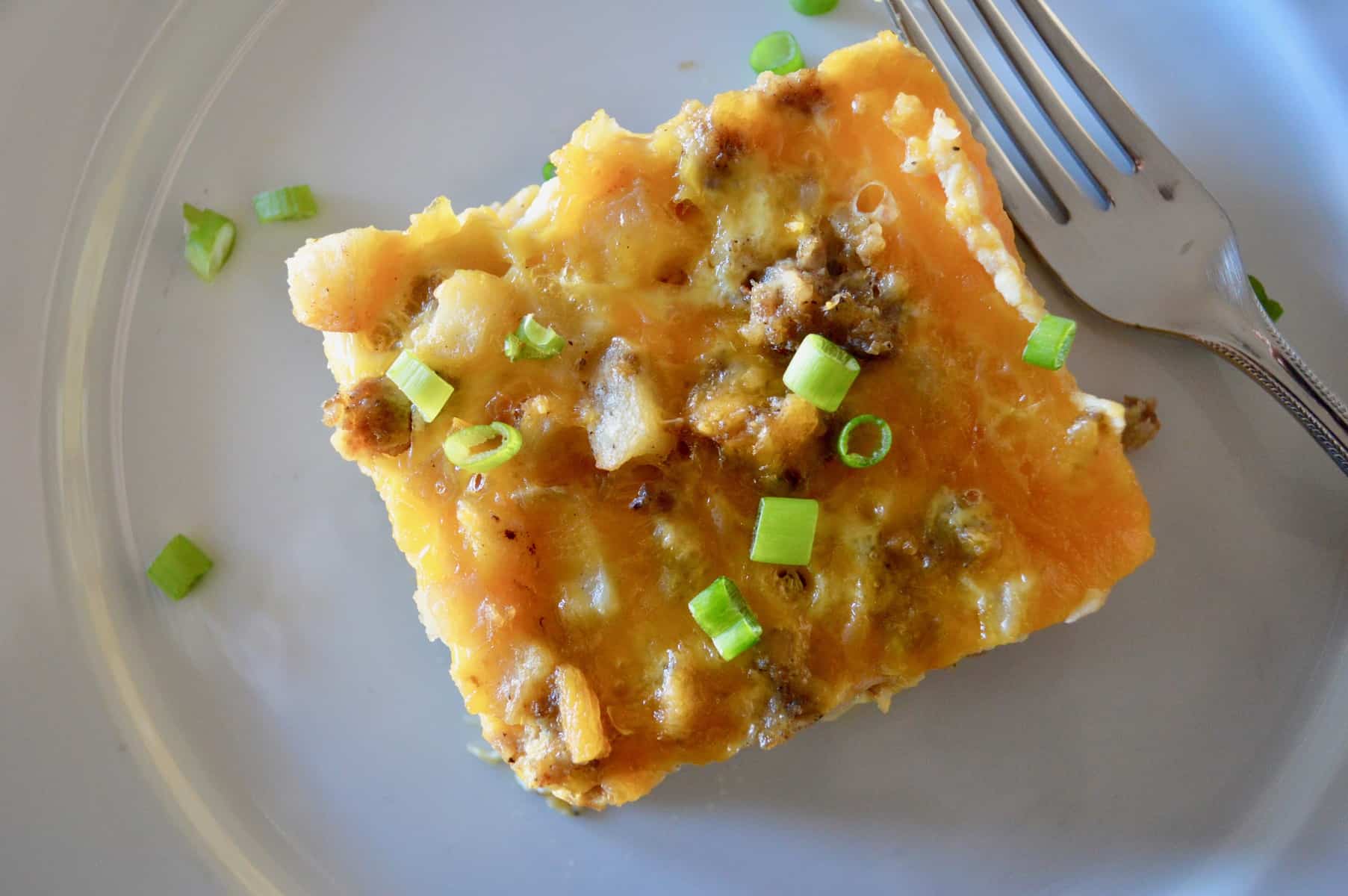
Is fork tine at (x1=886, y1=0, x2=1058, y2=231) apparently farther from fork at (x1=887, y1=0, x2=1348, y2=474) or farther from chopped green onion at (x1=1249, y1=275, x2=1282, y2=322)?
chopped green onion at (x1=1249, y1=275, x2=1282, y2=322)

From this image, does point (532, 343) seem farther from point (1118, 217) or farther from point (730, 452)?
point (1118, 217)

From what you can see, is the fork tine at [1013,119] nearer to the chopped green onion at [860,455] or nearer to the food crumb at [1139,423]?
the food crumb at [1139,423]

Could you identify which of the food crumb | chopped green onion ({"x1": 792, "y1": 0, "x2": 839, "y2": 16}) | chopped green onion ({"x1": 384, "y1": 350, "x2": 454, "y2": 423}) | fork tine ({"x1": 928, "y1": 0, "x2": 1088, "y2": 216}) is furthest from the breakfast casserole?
chopped green onion ({"x1": 792, "y1": 0, "x2": 839, "y2": 16})

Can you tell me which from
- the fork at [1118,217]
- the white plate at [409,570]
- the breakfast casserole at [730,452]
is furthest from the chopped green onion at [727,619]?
→ the fork at [1118,217]

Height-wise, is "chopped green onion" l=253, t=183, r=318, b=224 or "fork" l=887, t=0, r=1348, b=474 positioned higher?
"chopped green onion" l=253, t=183, r=318, b=224

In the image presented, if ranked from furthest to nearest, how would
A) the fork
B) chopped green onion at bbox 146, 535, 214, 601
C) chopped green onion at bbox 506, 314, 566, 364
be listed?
chopped green onion at bbox 146, 535, 214, 601 → the fork → chopped green onion at bbox 506, 314, 566, 364

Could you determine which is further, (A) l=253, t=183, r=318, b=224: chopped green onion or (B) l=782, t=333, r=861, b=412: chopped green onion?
(A) l=253, t=183, r=318, b=224: chopped green onion
